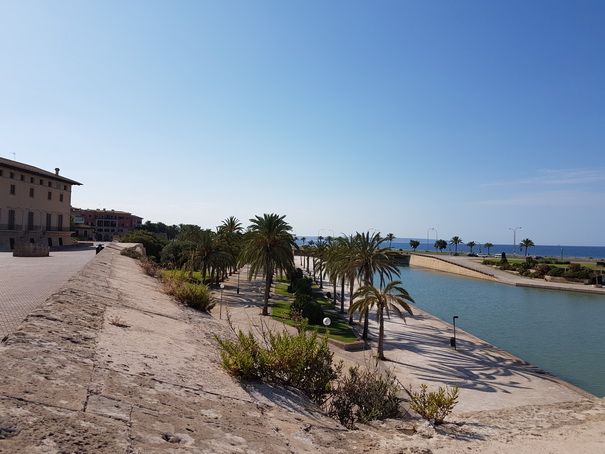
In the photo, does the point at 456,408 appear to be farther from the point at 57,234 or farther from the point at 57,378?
the point at 57,234

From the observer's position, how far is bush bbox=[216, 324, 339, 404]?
6273 mm

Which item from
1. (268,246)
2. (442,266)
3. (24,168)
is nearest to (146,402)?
(268,246)

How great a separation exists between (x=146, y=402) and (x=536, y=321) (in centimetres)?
5211

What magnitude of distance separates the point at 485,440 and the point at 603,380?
87.4 ft

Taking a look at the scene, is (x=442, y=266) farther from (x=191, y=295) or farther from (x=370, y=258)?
(x=191, y=295)

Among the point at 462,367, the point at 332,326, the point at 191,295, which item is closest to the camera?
the point at 191,295

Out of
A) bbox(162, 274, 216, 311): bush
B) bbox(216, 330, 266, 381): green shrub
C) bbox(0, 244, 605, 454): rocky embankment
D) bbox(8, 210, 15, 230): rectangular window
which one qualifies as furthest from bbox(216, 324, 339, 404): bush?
bbox(8, 210, 15, 230): rectangular window

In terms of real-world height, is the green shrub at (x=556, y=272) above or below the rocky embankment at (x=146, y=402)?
below

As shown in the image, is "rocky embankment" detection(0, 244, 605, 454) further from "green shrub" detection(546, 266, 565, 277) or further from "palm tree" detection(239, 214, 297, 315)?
"green shrub" detection(546, 266, 565, 277)

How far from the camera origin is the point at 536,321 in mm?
45469

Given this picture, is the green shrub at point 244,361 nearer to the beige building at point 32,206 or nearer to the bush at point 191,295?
the bush at point 191,295

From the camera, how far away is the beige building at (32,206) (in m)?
47.5

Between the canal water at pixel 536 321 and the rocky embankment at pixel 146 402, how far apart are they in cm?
2551

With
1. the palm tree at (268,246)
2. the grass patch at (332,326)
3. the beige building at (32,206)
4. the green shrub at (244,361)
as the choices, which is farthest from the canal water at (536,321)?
the beige building at (32,206)
